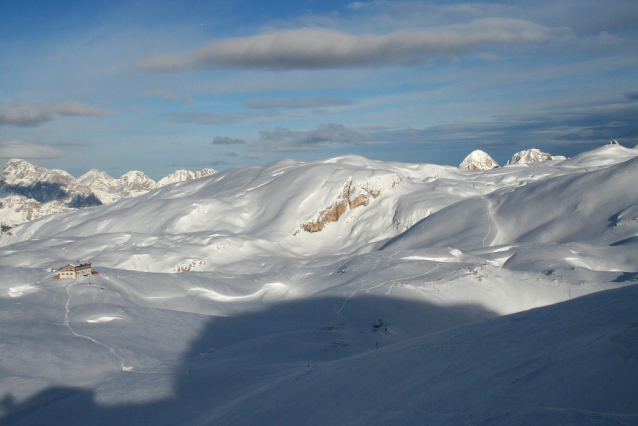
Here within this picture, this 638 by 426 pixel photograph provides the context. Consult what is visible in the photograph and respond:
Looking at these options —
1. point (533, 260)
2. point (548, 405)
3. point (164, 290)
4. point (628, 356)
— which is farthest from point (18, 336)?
point (533, 260)

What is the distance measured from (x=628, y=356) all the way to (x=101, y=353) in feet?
48.1

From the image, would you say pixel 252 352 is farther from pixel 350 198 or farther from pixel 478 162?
pixel 478 162

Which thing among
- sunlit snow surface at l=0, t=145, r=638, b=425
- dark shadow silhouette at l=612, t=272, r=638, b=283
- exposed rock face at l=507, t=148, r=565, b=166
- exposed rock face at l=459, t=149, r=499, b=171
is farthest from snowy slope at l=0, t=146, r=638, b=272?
exposed rock face at l=459, t=149, r=499, b=171

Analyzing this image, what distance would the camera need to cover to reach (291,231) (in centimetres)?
5953

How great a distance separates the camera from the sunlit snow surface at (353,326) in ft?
21.5

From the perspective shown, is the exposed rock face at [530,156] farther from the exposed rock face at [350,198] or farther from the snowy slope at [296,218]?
the exposed rock face at [350,198]

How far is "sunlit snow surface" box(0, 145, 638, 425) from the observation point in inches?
258

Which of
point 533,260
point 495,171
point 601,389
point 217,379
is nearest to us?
point 601,389

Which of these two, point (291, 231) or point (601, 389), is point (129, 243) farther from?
point (601, 389)

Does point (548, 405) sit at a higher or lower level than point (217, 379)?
higher

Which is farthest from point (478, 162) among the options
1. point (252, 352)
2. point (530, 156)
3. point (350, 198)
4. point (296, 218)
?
point (252, 352)

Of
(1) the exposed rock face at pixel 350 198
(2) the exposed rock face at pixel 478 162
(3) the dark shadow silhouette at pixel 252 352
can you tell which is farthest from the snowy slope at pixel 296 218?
(2) the exposed rock face at pixel 478 162

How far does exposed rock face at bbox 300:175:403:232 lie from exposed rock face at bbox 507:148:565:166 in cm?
11660

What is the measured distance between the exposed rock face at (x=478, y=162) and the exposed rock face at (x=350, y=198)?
5142 inches
